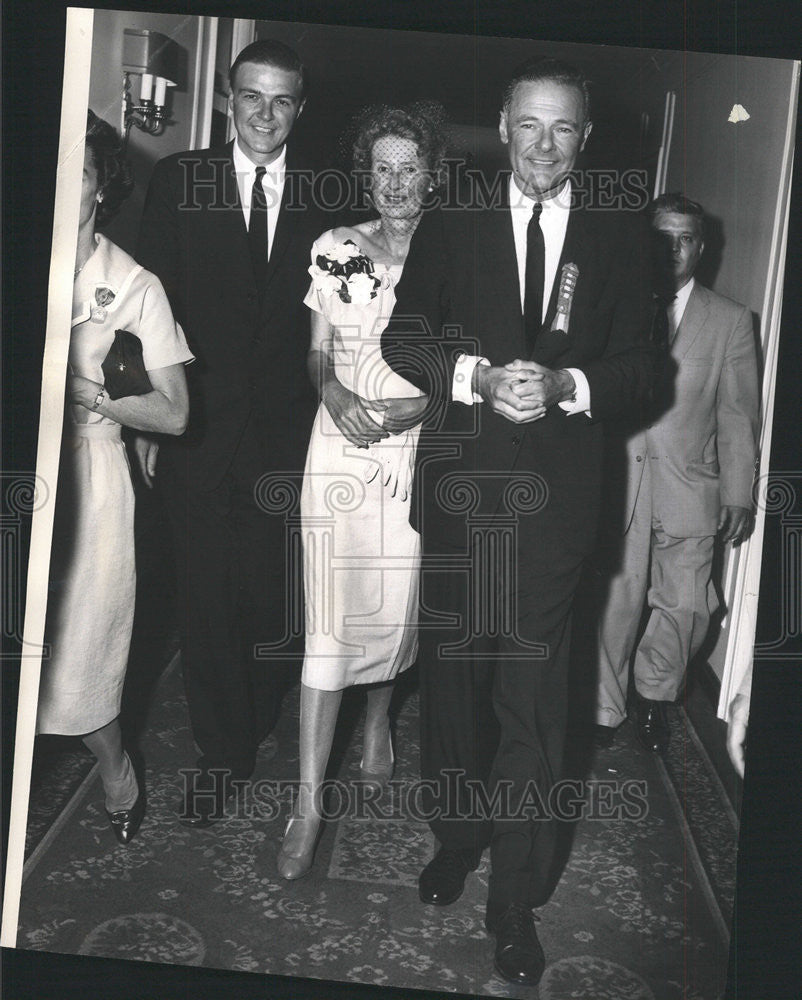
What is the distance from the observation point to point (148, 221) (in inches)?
112

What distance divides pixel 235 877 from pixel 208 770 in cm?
25

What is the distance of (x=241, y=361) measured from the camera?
2.84 m

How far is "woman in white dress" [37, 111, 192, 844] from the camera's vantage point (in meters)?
2.86

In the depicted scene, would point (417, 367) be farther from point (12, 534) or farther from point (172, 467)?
point (12, 534)

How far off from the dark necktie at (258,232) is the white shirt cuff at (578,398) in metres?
0.71

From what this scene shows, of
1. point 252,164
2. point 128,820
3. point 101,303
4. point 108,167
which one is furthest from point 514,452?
point 128,820

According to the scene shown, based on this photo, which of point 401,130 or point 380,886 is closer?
point 401,130

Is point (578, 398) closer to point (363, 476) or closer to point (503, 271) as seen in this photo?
point (503, 271)

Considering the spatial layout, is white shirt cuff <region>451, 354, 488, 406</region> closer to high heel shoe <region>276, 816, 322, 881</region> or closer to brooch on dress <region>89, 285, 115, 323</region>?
brooch on dress <region>89, 285, 115, 323</region>

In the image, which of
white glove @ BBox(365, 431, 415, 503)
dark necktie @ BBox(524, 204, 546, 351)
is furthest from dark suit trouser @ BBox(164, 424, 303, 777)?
dark necktie @ BBox(524, 204, 546, 351)

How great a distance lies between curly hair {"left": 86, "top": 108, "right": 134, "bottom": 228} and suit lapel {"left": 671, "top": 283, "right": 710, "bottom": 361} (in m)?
1.26

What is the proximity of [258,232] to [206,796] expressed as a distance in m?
1.31

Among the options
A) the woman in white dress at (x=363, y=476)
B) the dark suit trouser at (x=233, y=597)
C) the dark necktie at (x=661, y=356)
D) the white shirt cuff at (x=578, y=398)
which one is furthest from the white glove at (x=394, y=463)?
the dark necktie at (x=661, y=356)

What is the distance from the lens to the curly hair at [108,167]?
2846 mm
